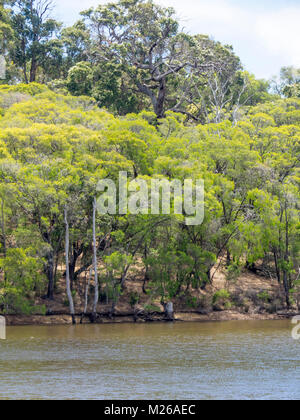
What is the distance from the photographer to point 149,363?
74.5 ft

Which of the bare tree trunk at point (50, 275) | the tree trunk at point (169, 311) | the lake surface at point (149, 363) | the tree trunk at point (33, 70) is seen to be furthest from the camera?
the tree trunk at point (33, 70)

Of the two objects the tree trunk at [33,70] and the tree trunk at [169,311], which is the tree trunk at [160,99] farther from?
the tree trunk at [169,311]

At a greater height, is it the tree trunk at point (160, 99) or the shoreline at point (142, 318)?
the tree trunk at point (160, 99)

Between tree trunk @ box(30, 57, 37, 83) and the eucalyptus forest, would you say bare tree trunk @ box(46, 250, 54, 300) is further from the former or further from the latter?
tree trunk @ box(30, 57, 37, 83)

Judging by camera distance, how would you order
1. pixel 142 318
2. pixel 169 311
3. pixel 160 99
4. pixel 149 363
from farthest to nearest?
pixel 160 99, pixel 169 311, pixel 142 318, pixel 149 363

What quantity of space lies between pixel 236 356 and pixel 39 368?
793cm

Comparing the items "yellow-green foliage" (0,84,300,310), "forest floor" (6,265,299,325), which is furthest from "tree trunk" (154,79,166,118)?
"forest floor" (6,265,299,325)

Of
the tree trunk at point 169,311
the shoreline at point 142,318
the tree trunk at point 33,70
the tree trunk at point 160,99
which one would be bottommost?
the shoreline at point 142,318

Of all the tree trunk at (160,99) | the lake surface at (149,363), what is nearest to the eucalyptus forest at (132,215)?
the lake surface at (149,363)

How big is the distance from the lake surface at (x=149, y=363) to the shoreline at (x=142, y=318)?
183cm

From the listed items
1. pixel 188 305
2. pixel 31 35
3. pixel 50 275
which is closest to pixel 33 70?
pixel 31 35

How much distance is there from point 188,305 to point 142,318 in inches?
149

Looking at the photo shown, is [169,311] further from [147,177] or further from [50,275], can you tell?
[147,177]

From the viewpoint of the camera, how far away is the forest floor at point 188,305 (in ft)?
120
